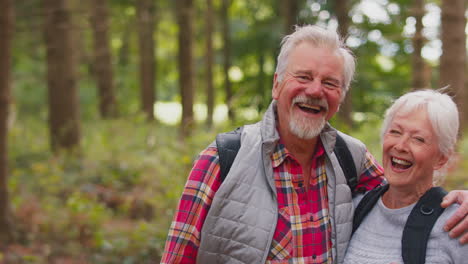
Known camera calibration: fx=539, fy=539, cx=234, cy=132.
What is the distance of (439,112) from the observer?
2.52 meters

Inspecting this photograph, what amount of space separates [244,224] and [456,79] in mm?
4759

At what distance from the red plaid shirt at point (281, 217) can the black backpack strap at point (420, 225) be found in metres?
0.43

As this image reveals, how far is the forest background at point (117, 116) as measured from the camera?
21.8 ft

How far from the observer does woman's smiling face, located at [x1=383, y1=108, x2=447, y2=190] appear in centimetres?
253

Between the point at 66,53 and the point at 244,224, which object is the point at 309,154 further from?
the point at 66,53

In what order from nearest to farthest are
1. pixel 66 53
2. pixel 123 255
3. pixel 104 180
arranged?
1. pixel 123 255
2. pixel 104 180
3. pixel 66 53

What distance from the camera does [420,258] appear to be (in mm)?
2365

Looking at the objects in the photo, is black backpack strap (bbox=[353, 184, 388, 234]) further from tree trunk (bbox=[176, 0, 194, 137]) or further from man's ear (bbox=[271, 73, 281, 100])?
tree trunk (bbox=[176, 0, 194, 137])

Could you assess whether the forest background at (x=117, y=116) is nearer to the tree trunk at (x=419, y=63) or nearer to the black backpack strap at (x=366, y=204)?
the tree trunk at (x=419, y=63)

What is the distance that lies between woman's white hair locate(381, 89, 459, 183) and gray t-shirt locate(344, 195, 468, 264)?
30cm

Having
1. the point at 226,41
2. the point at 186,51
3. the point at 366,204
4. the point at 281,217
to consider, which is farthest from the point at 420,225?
the point at 226,41

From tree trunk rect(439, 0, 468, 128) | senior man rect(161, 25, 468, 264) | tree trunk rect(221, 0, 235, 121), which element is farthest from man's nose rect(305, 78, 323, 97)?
tree trunk rect(221, 0, 235, 121)

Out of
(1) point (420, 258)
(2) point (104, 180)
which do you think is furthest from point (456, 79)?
(2) point (104, 180)

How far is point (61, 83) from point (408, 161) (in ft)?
29.9
